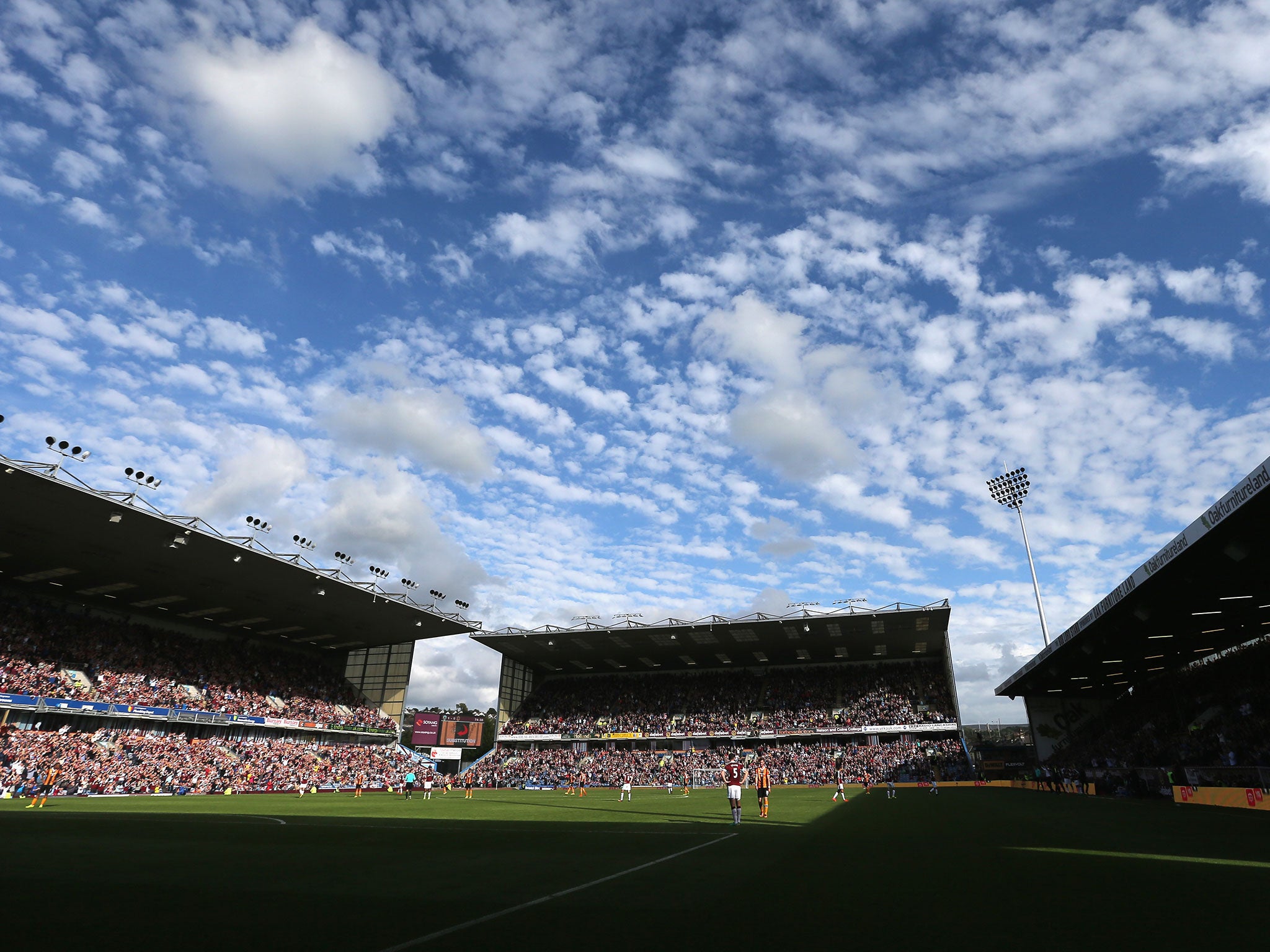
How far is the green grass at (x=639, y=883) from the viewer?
21.4 ft

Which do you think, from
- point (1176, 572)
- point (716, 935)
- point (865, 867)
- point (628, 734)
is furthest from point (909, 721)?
point (716, 935)

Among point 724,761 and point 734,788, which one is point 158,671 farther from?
point 734,788

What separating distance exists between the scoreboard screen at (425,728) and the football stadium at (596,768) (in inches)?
35.0

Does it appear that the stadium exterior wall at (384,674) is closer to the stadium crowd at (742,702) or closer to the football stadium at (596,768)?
the football stadium at (596,768)

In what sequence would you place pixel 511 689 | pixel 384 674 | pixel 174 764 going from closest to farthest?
pixel 174 764 → pixel 384 674 → pixel 511 689

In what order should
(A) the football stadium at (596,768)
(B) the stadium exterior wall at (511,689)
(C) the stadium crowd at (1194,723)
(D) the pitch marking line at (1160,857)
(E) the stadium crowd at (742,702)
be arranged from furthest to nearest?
1. (B) the stadium exterior wall at (511,689)
2. (E) the stadium crowd at (742,702)
3. (C) the stadium crowd at (1194,723)
4. (D) the pitch marking line at (1160,857)
5. (A) the football stadium at (596,768)

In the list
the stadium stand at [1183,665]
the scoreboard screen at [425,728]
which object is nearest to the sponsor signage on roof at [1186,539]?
the stadium stand at [1183,665]

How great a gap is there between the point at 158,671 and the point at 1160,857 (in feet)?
187

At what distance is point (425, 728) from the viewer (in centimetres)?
8050

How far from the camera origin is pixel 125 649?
162ft

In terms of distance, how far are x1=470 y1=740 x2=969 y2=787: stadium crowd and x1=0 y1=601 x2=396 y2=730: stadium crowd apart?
46.2ft

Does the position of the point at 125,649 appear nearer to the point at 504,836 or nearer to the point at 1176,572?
the point at 504,836

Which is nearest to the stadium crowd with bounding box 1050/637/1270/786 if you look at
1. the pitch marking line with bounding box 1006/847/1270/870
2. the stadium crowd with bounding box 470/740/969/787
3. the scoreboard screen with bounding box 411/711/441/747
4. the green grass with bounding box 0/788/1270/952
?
the stadium crowd with bounding box 470/740/969/787

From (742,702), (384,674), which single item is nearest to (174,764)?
(384,674)
